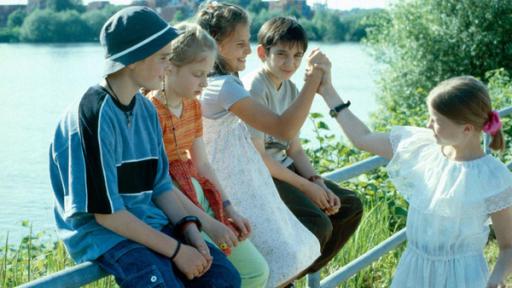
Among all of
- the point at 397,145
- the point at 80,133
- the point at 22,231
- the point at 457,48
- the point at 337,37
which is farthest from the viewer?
the point at 337,37

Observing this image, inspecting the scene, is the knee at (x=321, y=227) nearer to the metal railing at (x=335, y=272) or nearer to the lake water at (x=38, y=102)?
the metal railing at (x=335, y=272)

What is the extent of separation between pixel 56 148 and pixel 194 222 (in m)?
0.43

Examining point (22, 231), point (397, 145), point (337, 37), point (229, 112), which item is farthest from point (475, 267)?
point (337, 37)

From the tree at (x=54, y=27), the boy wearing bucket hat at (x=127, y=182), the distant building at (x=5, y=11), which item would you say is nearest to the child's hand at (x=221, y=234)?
the boy wearing bucket hat at (x=127, y=182)

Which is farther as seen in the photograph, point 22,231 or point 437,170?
point 22,231

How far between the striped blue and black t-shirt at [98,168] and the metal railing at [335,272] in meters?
0.17

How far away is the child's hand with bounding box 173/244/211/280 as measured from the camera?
2271 mm

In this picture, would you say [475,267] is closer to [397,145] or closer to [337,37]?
[397,145]

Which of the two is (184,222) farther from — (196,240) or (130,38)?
(130,38)

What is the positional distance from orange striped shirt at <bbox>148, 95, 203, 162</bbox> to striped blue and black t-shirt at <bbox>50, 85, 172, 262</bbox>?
0.29 metres

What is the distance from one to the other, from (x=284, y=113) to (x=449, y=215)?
632 millimetres

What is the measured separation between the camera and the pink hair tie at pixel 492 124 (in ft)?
9.25

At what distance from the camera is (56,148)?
2.18 m

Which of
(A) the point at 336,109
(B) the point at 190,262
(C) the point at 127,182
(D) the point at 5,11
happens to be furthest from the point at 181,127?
(D) the point at 5,11
